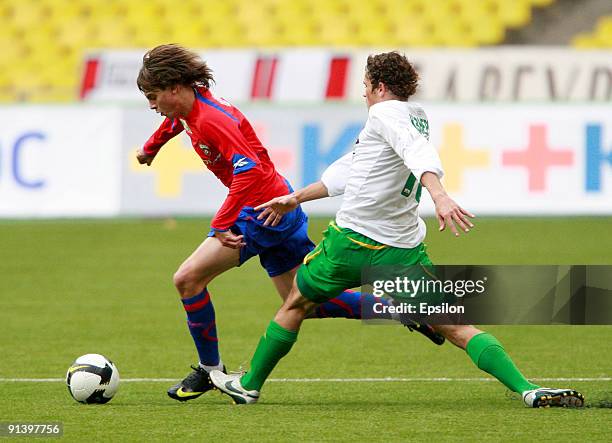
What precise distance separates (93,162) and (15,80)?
21.5 ft

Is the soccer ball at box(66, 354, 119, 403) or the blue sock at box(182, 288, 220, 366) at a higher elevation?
the blue sock at box(182, 288, 220, 366)

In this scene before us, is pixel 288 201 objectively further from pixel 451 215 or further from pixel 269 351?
pixel 451 215

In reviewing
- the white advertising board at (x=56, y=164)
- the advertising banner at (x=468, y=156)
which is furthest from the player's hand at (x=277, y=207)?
the white advertising board at (x=56, y=164)

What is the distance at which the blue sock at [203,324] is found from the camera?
6129 mm

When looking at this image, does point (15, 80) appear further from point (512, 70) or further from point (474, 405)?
point (474, 405)

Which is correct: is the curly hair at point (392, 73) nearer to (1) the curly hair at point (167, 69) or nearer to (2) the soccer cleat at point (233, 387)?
(1) the curly hair at point (167, 69)

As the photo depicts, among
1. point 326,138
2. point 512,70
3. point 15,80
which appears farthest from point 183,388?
point 15,80

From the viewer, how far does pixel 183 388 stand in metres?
6.12

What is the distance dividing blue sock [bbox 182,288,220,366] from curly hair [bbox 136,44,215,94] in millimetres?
1013

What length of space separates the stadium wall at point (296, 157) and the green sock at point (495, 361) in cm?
999

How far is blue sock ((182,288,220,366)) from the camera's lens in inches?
241

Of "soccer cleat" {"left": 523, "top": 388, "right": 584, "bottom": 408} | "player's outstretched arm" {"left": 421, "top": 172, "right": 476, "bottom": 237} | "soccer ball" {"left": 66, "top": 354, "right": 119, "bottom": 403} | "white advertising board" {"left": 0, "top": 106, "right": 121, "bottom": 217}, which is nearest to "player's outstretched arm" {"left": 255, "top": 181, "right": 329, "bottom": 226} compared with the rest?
"player's outstretched arm" {"left": 421, "top": 172, "right": 476, "bottom": 237}

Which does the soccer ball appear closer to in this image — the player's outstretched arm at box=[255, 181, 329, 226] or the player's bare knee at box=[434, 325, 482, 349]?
the player's outstretched arm at box=[255, 181, 329, 226]

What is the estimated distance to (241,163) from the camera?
19.7ft
